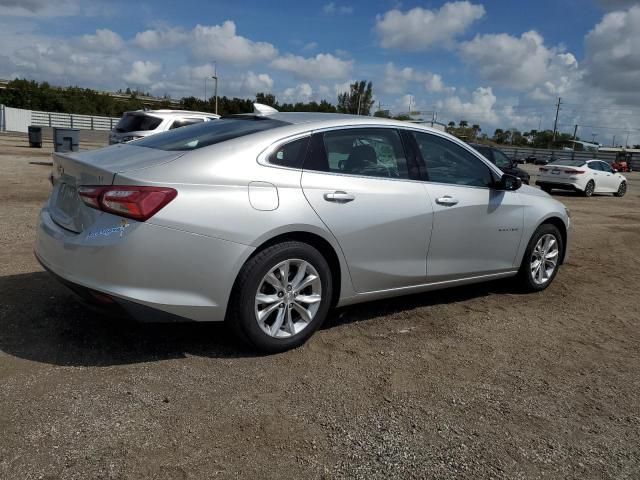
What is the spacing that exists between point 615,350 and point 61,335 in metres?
4.04

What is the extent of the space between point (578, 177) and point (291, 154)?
1774 centimetres

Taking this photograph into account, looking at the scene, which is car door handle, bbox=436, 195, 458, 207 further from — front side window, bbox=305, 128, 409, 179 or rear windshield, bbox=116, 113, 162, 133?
rear windshield, bbox=116, 113, 162, 133

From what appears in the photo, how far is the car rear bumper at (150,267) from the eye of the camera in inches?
122

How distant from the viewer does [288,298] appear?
366cm

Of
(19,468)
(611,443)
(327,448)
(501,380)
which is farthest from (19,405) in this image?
(611,443)

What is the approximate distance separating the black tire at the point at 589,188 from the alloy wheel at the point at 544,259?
15255 mm

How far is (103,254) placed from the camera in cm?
313

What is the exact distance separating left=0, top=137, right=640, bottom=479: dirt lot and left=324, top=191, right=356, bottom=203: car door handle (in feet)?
3.41

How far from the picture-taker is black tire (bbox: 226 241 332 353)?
3.43 metres

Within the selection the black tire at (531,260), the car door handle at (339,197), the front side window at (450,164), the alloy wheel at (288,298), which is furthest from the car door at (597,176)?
the alloy wheel at (288,298)

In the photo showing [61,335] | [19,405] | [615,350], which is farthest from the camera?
[615,350]

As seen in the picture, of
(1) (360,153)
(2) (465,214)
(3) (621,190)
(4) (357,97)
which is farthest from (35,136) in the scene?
(4) (357,97)

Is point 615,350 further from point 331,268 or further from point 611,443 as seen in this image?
point 331,268

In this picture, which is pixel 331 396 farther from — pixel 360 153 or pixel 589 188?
pixel 589 188
